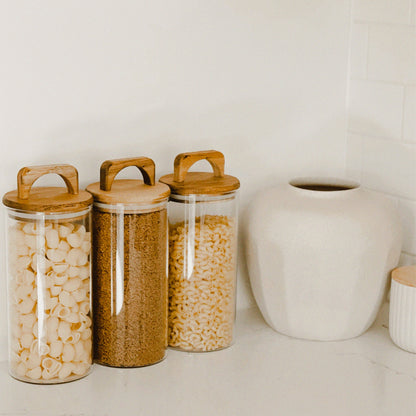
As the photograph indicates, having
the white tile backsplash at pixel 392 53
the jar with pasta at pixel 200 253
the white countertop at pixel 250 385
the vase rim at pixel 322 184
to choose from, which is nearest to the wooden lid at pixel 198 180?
the jar with pasta at pixel 200 253

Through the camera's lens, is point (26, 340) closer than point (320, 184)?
Yes

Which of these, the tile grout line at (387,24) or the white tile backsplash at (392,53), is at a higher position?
the tile grout line at (387,24)

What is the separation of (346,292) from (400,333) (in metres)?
0.11

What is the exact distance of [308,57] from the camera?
151 centimetres

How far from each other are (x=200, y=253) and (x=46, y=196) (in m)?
0.26

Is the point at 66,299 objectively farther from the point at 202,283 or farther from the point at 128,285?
the point at 202,283

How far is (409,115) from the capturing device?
1.44m

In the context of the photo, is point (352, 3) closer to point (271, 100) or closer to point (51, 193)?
point (271, 100)

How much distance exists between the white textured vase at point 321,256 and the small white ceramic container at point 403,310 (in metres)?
0.03

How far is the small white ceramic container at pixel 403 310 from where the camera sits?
131cm

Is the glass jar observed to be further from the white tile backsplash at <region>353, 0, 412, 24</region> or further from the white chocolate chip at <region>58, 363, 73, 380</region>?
the white tile backsplash at <region>353, 0, 412, 24</region>

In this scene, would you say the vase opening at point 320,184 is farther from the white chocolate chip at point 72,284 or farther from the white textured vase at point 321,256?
the white chocolate chip at point 72,284

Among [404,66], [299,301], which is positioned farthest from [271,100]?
[299,301]

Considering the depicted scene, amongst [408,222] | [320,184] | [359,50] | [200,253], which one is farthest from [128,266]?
[359,50]
